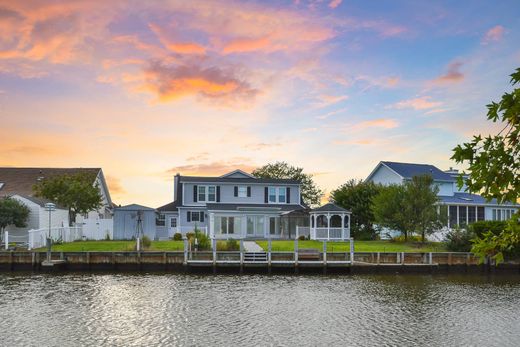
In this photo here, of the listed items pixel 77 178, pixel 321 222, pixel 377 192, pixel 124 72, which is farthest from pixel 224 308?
pixel 77 178

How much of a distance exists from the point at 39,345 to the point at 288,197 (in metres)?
43.6

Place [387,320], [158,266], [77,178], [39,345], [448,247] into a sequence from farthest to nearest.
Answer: [77,178] → [448,247] → [158,266] → [387,320] → [39,345]

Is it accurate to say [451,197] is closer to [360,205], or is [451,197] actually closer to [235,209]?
[360,205]

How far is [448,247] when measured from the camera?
128 feet

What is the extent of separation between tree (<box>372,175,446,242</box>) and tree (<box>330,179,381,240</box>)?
22.3 feet

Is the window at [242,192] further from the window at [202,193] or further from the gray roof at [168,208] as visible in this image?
the gray roof at [168,208]

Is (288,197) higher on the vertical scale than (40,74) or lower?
lower

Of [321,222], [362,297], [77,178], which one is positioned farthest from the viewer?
[77,178]

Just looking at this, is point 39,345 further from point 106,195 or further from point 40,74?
point 106,195

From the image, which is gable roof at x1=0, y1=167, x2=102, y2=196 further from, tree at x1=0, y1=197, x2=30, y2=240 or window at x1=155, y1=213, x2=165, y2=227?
tree at x1=0, y1=197, x2=30, y2=240

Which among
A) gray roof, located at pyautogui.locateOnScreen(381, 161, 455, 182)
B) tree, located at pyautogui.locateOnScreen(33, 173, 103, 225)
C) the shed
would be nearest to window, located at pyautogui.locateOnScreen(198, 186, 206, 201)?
the shed

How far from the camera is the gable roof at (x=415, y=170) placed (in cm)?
5539

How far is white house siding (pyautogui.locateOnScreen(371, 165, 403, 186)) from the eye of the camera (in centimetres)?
5612

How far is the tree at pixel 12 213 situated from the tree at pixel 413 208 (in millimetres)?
30299
